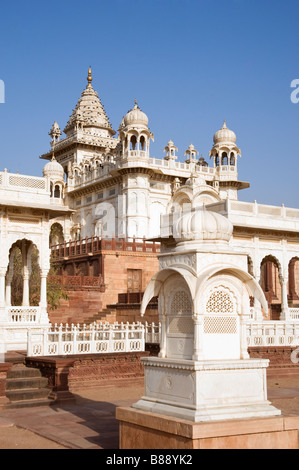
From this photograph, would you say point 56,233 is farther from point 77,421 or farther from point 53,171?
point 77,421

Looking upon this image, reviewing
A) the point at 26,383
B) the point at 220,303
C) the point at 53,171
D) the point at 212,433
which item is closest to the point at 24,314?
the point at 26,383

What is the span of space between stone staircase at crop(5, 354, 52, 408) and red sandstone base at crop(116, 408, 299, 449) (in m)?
5.88

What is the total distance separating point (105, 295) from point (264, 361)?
24154mm

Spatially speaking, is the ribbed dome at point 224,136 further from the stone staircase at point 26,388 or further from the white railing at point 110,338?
the stone staircase at point 26,388

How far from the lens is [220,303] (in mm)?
7406

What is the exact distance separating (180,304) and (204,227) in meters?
1.03

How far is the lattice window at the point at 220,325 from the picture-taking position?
284 inches

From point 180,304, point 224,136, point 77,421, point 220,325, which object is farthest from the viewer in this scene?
point 224,136

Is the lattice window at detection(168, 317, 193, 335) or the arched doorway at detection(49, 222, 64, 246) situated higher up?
the arched doorway at detection(49, 222, 64, 246)

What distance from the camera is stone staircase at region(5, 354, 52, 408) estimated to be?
12.6 meters

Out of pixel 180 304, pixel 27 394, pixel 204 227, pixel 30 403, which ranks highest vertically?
pixel 204 227

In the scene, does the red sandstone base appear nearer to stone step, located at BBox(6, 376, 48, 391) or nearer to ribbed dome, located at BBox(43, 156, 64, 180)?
stone step, located at BBox(6, 376, 48, 391)

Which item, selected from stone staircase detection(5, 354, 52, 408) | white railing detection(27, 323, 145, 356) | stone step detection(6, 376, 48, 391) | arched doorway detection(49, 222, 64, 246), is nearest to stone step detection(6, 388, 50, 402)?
stone staircase detection(5, 354, 52, 408)

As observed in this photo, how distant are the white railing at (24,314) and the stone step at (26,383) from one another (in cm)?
525
